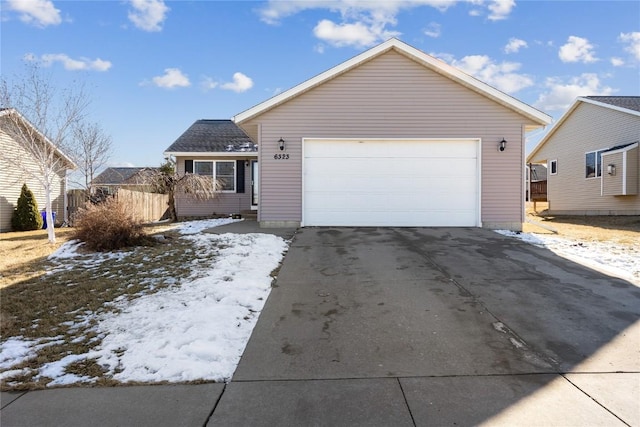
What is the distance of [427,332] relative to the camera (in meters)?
3.88

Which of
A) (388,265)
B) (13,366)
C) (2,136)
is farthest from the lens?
(2,136)

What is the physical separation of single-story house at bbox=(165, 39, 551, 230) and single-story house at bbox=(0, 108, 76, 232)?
6.69 meters

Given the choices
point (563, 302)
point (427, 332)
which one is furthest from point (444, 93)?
point (427, 332)

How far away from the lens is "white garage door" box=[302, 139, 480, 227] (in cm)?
1045

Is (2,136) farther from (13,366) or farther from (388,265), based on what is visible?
(388,265)

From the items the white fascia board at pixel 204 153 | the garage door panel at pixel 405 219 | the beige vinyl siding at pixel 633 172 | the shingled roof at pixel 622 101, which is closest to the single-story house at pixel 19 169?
the white fascia board at pixel 204 153

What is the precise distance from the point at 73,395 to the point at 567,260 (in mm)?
7621

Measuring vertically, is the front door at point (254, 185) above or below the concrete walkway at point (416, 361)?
above

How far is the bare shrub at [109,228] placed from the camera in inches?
303

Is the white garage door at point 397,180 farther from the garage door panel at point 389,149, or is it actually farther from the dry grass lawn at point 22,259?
the dry grass lawn at point 22,259

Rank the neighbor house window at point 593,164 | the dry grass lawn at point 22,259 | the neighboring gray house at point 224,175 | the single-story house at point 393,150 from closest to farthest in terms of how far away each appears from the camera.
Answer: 1. the dry grass lawn at point 22,259
2. the single-story house at point 393,150
3. the neighboring gray house at point 224,175
4. the neighbor house window at point 593,164

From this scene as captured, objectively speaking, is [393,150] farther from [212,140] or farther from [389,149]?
[212,140]

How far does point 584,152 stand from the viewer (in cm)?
1886

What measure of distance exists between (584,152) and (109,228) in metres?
21.3
